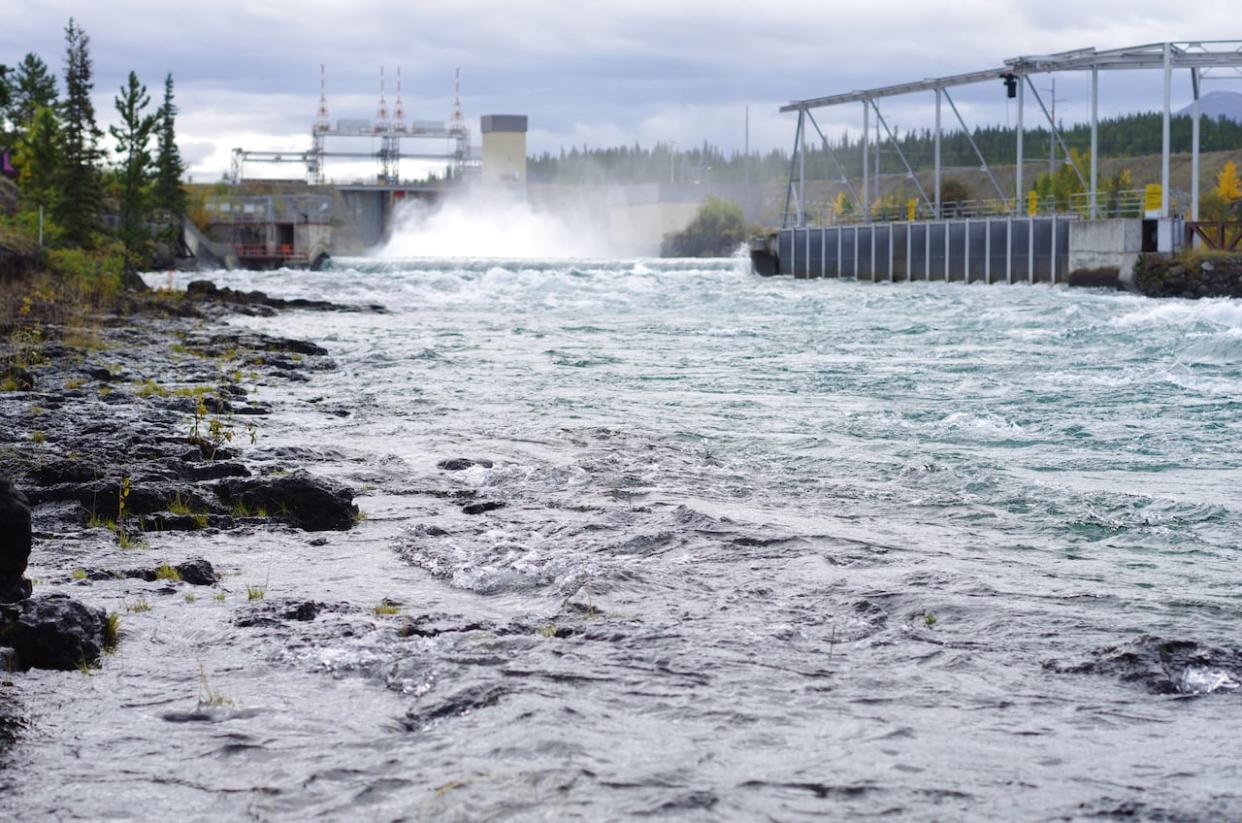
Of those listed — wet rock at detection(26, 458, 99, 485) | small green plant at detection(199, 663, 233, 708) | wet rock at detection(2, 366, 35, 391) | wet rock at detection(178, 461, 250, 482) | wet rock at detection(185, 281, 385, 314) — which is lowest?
small green plant at detection(199, 663, 233, 708)

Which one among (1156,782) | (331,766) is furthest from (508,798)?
(1156,782)

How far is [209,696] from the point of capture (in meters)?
7.73

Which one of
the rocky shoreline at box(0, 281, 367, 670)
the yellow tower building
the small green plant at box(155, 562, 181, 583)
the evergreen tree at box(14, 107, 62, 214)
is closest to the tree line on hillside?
the evergreen tree at box(14, 107, 62, 214)

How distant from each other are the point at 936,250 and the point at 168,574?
6096 centimetres

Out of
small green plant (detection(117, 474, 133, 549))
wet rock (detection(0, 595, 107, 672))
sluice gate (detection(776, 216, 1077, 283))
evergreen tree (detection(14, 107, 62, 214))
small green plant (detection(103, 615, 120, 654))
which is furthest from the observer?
evergreen tree (detection(14, 107, 62, 214))

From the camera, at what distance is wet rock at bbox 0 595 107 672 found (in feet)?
26.6

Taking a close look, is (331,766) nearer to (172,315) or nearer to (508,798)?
(508,798)

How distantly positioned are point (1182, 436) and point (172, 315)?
1107 inches

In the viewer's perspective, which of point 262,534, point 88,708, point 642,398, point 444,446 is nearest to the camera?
point 88,708

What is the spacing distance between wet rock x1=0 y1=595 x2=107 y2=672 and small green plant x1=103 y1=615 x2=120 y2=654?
34 mm

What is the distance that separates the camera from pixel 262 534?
11.8 metres

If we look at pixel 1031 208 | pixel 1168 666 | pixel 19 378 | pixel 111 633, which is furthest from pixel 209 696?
pixel 1031 208

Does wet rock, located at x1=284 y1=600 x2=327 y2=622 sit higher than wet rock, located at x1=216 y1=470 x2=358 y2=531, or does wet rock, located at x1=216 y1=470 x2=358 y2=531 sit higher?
wet rock, located at x1=216 y1=470 x2=358 y2=531

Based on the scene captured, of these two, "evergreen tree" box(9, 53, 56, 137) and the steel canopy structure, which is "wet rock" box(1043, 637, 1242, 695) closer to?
the steel canopy structure
